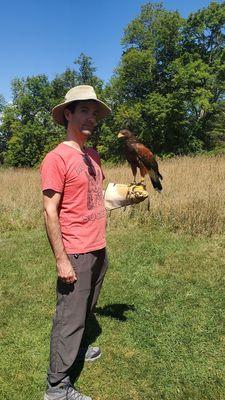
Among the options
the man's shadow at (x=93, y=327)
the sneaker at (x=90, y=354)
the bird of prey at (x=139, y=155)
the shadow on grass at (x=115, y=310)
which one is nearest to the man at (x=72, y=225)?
the man's shadow at (x=93, y=327)

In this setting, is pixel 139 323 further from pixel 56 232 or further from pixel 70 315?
pixel 56 232

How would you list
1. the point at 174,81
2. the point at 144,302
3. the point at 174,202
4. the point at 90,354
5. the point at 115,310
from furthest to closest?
the point at 174,81, the point at 174,202, the point at 144,302, the point at 115,310, the point at 90,354

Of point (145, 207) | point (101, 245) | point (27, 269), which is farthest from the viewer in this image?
point (145, 207)

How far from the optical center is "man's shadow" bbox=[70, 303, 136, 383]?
349cm

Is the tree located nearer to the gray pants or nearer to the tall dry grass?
the tall dry grass

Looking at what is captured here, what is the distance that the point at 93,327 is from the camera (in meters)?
4.18

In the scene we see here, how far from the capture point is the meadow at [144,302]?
132 inches

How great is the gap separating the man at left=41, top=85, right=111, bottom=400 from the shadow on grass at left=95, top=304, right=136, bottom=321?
1571 mm

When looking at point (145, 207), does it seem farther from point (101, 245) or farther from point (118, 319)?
point (101, 245)

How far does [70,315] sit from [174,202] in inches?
214

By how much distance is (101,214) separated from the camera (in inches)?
115

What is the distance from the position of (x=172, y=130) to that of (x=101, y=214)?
109 feet

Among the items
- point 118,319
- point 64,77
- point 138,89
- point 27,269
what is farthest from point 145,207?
point 64,77

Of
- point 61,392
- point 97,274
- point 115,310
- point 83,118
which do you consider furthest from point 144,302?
point 83,118
